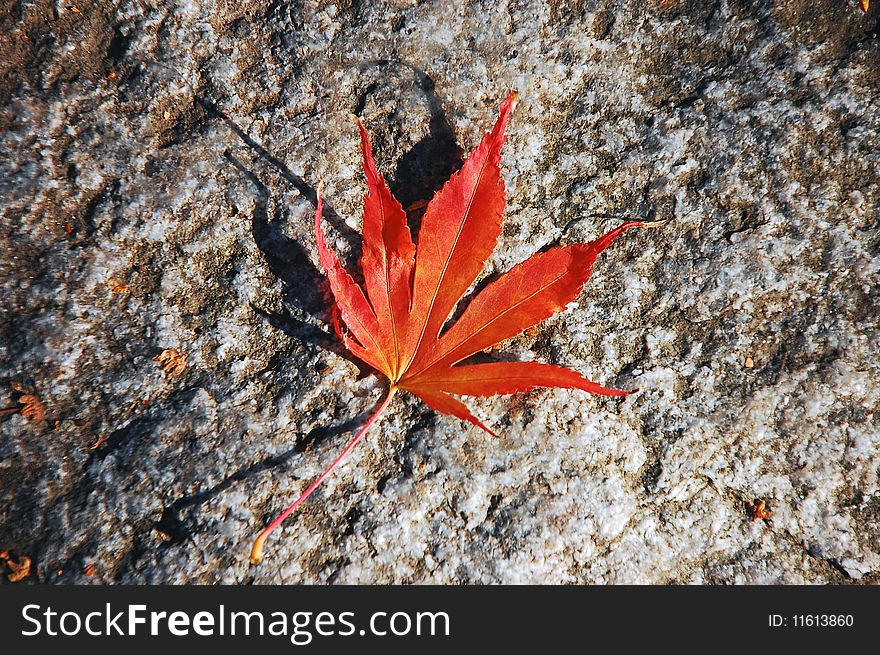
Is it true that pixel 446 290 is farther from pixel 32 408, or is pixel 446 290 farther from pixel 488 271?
pixel 32 408

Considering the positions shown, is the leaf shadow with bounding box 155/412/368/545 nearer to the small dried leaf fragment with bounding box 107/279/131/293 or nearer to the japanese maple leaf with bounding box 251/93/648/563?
the japanese maple leaf with bounding box 251/93/648/563

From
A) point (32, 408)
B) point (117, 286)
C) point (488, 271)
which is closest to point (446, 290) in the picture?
point (488, 271)

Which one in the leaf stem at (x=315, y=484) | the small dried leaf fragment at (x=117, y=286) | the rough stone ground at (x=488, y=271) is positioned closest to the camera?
the leaf stem at (x=315, y=484)

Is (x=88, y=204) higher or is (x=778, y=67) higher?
(x=778, y=67)

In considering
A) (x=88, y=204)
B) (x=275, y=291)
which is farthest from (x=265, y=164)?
(x=88, y=204)

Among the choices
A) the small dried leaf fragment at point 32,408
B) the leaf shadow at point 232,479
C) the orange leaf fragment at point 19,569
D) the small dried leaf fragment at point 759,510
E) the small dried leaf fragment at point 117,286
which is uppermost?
the small dried leaf fragment at point 117,286

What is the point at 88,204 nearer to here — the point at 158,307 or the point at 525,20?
the point at 158,307

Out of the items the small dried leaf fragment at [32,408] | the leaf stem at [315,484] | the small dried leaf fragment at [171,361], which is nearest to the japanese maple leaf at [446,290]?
the leaf stem at [315,484]

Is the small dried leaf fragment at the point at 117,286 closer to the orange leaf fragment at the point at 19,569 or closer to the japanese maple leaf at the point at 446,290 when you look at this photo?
the japanese maple leaf at the point at 446,290
